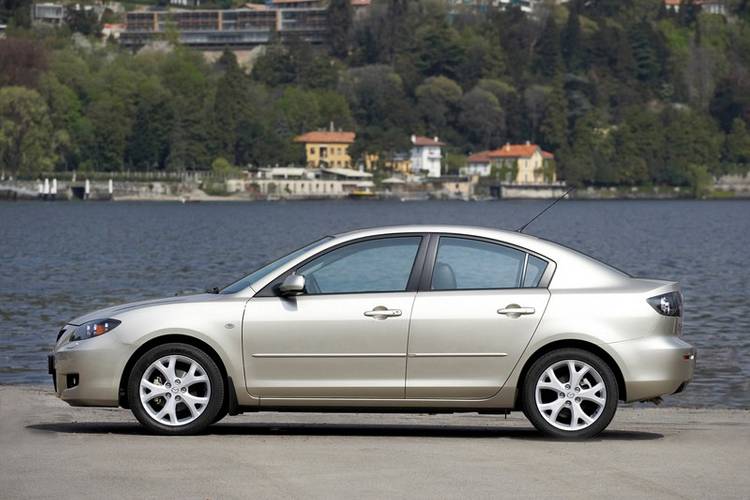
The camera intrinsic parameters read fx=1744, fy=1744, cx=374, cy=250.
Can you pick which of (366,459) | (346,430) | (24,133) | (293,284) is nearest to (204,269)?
(346,430)

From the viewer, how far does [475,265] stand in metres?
11.3

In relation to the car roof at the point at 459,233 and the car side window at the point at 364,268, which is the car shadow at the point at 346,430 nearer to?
the car side window at the point at 364,268

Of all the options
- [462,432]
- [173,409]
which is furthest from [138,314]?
[462,432]

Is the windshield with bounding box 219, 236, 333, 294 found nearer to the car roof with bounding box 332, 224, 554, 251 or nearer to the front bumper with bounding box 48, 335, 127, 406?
the car roof with bounding box 332, 224, 554, 251

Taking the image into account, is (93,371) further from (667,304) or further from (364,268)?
(667,304)

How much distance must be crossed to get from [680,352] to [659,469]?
5.12 ft

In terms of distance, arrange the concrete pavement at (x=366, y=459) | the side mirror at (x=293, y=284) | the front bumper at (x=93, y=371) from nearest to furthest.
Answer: the concrete pavement at (x=366, y=459)
the side mirror at (x=293, y=284)
the front bumper at (x=93, y=371)

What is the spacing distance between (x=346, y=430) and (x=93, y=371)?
1732 mm

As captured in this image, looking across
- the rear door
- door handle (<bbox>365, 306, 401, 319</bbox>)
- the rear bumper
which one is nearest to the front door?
door handle (<bbox>365, 306, 401, 319</bbox>)

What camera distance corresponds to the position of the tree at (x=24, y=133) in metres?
183

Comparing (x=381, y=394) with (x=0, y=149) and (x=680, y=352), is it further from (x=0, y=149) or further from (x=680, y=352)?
(x=0, y=149)

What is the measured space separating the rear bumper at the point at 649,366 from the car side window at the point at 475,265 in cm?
83

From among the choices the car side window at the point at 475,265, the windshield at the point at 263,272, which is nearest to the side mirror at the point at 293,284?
the windshield at the point at 263,272

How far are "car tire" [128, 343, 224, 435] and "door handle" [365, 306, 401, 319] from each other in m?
1.04
